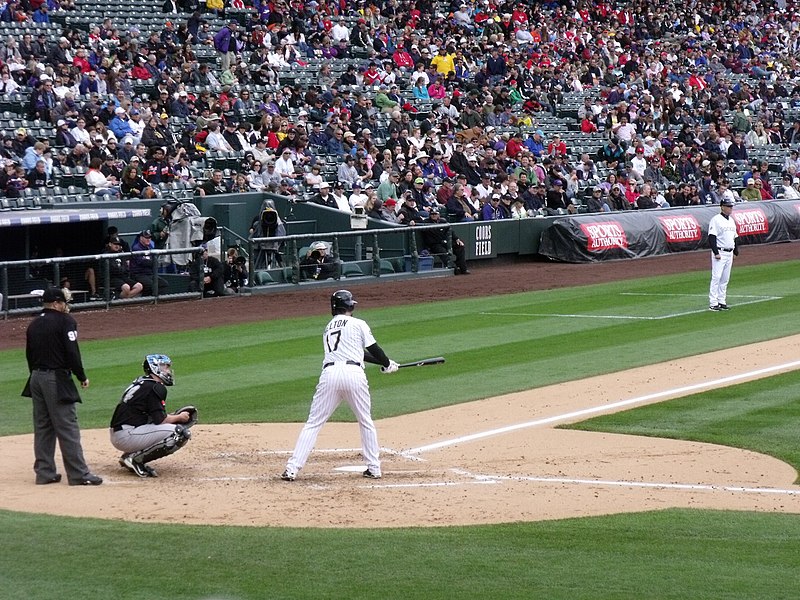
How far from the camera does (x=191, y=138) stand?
27.1 meters

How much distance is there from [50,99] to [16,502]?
1774 cm

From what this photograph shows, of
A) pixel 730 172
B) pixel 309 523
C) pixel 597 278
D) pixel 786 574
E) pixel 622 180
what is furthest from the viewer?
pixel 730 172

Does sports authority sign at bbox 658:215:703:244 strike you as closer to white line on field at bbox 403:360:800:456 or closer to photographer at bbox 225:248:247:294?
photographer at bbox 225:248:247:294

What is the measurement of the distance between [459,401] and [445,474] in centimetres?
358

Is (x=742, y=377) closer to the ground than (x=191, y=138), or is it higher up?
closer to the ground

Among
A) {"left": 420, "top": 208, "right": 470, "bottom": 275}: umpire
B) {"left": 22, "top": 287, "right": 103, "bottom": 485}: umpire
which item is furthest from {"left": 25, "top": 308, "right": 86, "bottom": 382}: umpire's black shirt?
{"left": 420, "top": 208, "right": 470, "bottom": 275}: umpire

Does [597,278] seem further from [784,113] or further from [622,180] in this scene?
[784,113]

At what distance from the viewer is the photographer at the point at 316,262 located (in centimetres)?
2450

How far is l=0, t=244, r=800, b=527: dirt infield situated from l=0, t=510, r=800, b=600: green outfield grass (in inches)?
19.1

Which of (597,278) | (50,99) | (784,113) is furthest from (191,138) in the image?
(784,113)

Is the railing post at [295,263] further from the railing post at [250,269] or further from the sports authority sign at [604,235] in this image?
the sports authority sign at [604,235]

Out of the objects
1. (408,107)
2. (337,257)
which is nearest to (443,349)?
(337,257)

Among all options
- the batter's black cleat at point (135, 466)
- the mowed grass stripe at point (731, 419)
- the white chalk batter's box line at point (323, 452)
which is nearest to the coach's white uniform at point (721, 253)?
the mowed grass stripe at point (731, 419)

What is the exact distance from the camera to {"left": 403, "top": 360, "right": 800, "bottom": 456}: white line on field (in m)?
11.8
